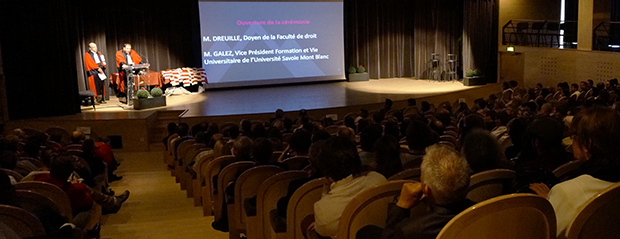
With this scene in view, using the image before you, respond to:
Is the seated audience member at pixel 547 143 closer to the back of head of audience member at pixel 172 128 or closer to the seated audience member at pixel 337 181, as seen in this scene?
the seated audience member at pixel 337 181

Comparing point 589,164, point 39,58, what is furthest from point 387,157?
point 39,58

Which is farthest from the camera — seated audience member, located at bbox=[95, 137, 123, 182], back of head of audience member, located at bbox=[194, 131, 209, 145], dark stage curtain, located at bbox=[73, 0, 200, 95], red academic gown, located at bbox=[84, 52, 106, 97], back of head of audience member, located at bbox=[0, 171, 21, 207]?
dark stage curtain, located at bbox=[73, 0, 200, 95]

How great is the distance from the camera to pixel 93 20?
14047mm

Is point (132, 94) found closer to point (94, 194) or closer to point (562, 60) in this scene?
point (94, 194)

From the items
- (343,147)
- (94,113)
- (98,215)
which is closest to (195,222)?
(98,215)

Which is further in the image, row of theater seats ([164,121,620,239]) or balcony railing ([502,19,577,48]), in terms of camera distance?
balcony railing ([502,19,577,48])

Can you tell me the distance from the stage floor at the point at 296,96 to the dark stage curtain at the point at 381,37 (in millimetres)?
1109

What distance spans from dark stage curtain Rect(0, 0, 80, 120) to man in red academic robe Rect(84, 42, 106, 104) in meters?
1.65

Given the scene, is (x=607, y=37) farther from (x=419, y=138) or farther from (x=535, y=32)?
(x=419, y=138)

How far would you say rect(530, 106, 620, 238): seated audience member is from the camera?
219 centimetres

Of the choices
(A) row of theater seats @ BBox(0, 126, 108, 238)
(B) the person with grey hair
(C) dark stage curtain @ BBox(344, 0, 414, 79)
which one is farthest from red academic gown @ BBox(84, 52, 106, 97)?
(B) the person with grey hair

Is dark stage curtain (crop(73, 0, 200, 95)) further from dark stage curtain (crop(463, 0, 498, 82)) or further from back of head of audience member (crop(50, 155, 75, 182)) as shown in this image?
back of head of audience member (crop(50, 155, 75, 182))

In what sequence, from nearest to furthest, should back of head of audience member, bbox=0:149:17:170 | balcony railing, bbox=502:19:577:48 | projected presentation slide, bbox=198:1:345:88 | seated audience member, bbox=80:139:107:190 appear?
back of head of audience member, bbox=0:149:17:170 → seated audience member, bbox=80:139:107:190 → projected presentation slide, bbox=198:1:345:88 → balcony railing, bbox=502:19:577:48

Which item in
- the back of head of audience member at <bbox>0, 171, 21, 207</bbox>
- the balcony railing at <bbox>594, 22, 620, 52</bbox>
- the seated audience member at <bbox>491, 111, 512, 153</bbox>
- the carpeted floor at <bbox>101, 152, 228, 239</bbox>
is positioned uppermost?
the balcony railing at <bbox>594, 22, 620, 52</bbox>
